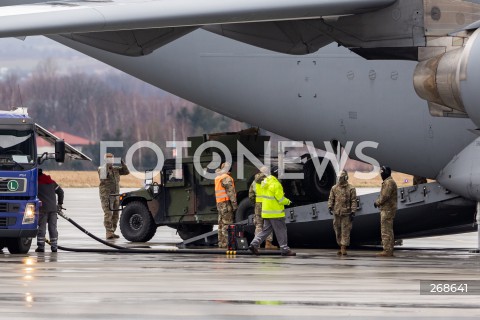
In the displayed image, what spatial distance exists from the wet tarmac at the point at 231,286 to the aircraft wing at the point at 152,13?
3.00 m

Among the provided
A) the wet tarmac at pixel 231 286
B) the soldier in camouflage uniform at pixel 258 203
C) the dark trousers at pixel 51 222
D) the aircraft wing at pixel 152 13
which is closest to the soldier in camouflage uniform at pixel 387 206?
the wet tarmac at pixel 231 286

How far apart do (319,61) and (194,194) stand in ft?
15.7

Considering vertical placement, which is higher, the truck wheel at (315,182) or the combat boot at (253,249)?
the truck wheel at (315,182)

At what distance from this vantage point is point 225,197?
853 inches

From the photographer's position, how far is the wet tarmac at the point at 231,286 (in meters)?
11.3

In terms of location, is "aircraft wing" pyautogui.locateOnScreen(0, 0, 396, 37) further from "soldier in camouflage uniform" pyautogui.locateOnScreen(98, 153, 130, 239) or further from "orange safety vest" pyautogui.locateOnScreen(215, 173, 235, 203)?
"soldier in camouflage uniform" pyautogui.locateOnScreen(98, 153, 130, 239)

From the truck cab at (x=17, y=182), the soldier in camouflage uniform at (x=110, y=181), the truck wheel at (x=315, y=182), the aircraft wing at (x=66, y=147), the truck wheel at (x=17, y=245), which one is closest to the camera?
the truck cab at (x=17, y=182)

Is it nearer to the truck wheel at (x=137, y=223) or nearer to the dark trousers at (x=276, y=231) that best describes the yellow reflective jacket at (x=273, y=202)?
the dark trousers at (x=276, y=231)

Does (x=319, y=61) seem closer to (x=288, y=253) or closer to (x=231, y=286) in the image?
(x=288, y=253)

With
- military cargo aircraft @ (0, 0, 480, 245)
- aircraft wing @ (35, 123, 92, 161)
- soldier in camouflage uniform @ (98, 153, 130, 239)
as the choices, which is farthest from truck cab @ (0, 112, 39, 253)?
soldier in camouflage uniform @ (98, 153, 130, 239)

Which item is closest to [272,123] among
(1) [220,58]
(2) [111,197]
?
(1) [220,58]

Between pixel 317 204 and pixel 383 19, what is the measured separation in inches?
223

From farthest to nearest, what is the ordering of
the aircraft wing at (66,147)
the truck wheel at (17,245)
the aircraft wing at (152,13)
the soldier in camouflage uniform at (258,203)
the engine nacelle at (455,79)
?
the aircraft wing at (66,147)
the truck wheel at (17,245)
the soldier in camouflage uniform at (258,203)
the aircraft wing at (152,13)
the engine nacelle at (455,79)

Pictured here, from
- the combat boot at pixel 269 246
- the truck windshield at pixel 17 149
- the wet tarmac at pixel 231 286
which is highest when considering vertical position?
the truck windshield at pixel 17 149
